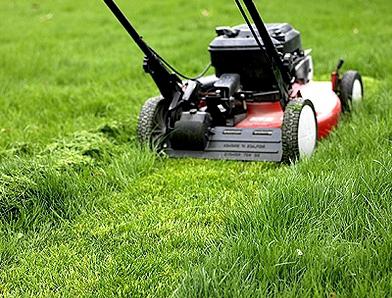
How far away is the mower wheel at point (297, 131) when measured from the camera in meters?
3.21

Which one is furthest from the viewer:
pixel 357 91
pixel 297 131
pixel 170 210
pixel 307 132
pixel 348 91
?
pixel 357 91

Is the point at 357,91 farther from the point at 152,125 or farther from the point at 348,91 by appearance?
the point at 152,125

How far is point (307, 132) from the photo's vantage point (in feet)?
11.0

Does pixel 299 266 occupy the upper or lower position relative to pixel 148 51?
lower

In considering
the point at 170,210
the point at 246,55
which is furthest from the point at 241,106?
the point at 170,210

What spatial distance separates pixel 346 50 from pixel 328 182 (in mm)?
3456

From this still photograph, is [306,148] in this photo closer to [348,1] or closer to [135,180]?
[135,180]

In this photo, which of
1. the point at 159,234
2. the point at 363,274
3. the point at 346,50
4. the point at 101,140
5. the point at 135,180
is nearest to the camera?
the point at 363,274

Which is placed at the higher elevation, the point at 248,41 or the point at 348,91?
the point at 248,41

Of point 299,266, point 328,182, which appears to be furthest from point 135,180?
point 299,266

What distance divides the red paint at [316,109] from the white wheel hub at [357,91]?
0.16m

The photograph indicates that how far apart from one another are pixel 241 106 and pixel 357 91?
84 cm

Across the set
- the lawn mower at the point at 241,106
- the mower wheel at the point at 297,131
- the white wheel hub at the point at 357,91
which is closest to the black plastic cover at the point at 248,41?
the lawn mower at the point at 241,106

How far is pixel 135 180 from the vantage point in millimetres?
3174
